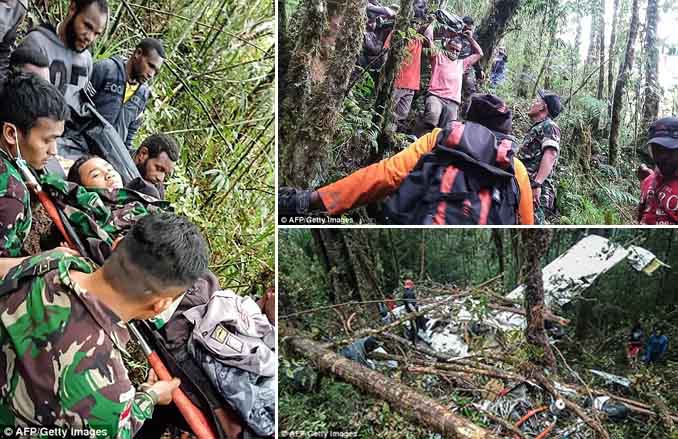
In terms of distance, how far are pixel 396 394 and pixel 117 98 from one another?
1.73 meters

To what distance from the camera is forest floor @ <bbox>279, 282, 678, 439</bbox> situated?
8.79 feet

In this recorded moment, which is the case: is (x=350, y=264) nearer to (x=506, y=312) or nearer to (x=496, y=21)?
(x=506, y=312)

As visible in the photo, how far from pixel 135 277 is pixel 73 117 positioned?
980 millimetres

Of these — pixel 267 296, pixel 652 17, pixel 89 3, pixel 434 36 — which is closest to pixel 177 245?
pixel 267 296

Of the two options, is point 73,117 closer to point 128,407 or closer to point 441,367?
→ point 128,407

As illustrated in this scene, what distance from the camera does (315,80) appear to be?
252 cm

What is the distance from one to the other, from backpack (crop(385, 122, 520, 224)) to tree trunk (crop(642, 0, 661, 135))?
1.90ft

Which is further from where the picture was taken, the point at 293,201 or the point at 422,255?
the point at 422,255

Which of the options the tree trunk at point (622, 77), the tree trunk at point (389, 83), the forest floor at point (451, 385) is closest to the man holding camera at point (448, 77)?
the tree trunk at point (389, 83)

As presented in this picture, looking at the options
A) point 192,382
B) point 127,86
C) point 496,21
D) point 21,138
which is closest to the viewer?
point 21,138

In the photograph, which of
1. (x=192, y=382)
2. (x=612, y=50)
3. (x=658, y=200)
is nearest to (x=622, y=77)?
(x=612, y=50)

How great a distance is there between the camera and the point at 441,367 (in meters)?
2.74

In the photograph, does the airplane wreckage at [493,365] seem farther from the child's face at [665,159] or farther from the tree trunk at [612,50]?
the tree trunk at [612,50]

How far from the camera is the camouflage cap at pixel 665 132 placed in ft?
8.25
